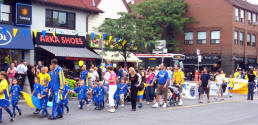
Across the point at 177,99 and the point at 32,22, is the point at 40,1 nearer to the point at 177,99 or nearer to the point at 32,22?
the point at 32,22

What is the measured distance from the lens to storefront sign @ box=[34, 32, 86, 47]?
24.7 meters

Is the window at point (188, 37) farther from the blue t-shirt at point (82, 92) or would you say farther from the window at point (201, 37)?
the blue t-shirt at point (82, 92)

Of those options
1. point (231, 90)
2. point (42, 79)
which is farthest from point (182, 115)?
point (231, 90)

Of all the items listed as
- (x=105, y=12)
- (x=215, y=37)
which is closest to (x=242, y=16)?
(x=215, y=37)

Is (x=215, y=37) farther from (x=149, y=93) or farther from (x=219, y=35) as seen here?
(x=149, y=93)

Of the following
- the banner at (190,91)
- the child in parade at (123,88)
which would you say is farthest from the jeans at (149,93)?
the banner at (190,91)

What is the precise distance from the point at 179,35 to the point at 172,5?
15.7 feet

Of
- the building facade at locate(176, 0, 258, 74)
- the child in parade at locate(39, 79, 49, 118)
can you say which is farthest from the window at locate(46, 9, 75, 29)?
the building facade at locate(176, 0, 258, 74)

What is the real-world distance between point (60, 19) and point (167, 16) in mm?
21939

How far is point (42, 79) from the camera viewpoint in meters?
12.4

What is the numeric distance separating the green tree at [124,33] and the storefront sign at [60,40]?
285cm

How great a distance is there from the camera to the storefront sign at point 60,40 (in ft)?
81.0

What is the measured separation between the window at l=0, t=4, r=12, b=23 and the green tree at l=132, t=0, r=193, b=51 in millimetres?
23060

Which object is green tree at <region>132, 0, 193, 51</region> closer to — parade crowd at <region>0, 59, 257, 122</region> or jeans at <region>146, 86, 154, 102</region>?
parade crowd at <region>0, 59, 257, 122</region>
